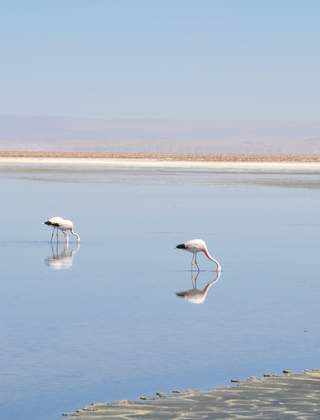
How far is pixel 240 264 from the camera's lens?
1798 cm

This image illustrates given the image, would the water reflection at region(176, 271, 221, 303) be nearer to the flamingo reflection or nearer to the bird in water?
the flamingo reflection

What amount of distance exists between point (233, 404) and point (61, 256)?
420 inches

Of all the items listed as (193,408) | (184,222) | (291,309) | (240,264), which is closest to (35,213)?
(184,222)

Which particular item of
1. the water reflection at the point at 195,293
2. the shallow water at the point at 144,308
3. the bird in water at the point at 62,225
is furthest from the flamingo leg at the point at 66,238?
the water reflection at the point at 195,293

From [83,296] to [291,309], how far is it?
268cm

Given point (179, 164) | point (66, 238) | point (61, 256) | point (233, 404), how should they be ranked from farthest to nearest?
point (179, 164), point (66, 238), point (61, 256), point (233, 404)

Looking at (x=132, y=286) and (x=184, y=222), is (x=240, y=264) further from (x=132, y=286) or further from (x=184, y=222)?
(x=184, y=222)

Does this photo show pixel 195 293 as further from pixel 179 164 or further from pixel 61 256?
pixel 179 164

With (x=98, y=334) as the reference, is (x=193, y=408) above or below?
below

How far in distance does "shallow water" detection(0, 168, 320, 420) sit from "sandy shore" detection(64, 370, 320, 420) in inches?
10.7

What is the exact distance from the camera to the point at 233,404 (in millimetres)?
8766

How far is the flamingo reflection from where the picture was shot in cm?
1770

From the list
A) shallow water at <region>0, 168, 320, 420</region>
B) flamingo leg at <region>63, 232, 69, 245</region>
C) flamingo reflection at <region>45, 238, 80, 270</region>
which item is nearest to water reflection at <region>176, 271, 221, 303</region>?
shallow water at <region>0, 168, 320, 420</region>

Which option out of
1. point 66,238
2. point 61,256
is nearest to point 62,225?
point 66,238
